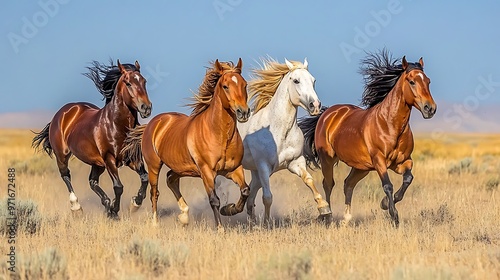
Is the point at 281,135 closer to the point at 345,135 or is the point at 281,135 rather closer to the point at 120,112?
the point at 345,135

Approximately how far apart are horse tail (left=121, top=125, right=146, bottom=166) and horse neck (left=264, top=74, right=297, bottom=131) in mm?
1851

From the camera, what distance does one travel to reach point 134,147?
1130 centimetres

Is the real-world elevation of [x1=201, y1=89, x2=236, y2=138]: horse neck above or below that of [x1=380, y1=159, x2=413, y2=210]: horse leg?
above

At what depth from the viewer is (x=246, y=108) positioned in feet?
29.9

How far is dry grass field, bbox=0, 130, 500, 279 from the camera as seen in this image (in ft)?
22.2

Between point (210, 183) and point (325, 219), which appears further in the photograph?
point (325, 219)

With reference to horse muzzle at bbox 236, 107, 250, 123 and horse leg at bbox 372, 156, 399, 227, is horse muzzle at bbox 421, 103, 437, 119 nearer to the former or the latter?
horse leg at bbox 372, 156, 399, 227

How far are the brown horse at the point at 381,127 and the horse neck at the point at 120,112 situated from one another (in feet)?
8.79

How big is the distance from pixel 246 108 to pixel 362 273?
2.97m

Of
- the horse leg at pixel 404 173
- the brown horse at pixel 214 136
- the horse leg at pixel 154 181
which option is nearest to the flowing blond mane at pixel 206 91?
the brown horse at pixel 214 136

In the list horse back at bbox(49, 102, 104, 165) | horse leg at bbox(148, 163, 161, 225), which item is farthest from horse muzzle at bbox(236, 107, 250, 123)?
horse back at bbox(49, 102, 104, 165)

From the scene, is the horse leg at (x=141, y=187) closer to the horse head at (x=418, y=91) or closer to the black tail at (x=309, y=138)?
the black tail at (x=309, y=138)

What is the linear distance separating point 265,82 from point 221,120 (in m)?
2.09

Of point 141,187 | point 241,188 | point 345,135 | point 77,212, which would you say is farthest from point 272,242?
point 77,212
